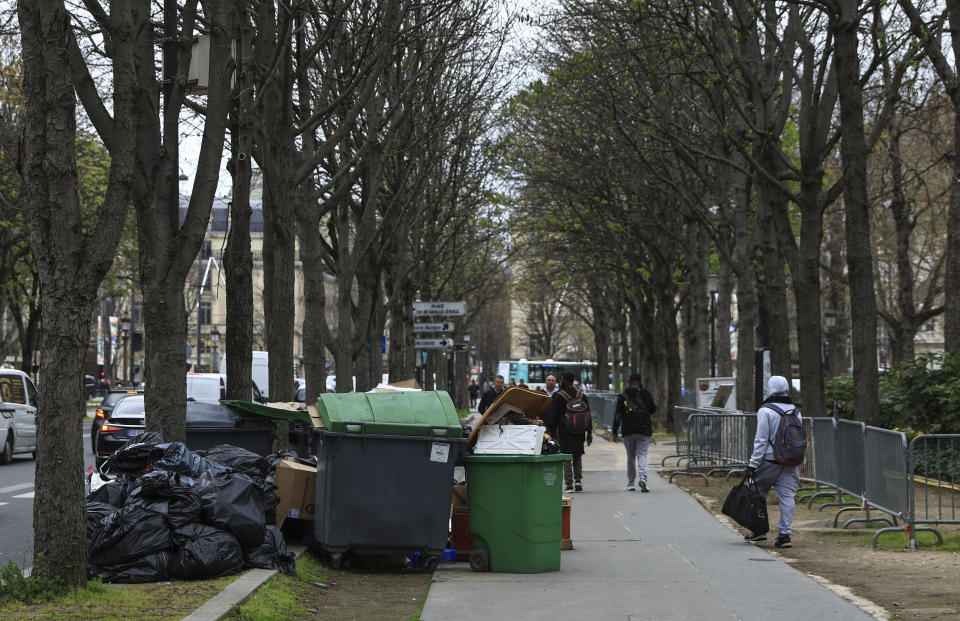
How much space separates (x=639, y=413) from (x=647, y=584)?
8.25 metres

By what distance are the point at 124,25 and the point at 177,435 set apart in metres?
3.59

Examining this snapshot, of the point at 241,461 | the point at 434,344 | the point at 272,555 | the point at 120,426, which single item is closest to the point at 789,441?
the point at 241,461

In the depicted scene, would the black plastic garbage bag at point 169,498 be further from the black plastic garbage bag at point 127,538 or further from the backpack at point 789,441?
the backpack at point 789,441

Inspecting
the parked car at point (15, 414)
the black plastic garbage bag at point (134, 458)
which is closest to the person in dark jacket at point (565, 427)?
the black plastic garbage bag at point (134, 458)

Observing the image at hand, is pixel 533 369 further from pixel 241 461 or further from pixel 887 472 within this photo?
pixel 241 461

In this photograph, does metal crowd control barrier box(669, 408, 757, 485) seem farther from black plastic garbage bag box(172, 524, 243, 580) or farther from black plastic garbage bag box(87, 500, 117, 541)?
black plastic garbage bag box(87, 500, 117, 541)

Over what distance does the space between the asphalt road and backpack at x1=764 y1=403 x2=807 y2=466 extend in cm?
638

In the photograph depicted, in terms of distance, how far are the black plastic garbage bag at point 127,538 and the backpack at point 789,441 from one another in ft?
20.0

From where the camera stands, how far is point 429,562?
10141 millimetres

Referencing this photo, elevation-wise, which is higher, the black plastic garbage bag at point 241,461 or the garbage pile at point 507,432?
the garbage pile at point 507,432

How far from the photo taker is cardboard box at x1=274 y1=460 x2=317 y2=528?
10.2 metres

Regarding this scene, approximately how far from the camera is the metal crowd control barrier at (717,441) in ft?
62.2

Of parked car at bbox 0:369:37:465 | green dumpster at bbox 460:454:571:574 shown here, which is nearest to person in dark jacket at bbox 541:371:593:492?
green dumpster at bbox 460:454:571:574

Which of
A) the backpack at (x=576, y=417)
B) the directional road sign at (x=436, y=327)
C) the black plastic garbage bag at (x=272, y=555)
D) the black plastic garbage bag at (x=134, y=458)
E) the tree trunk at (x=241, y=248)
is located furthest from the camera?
the directional road sign at (x=436, y=327)
